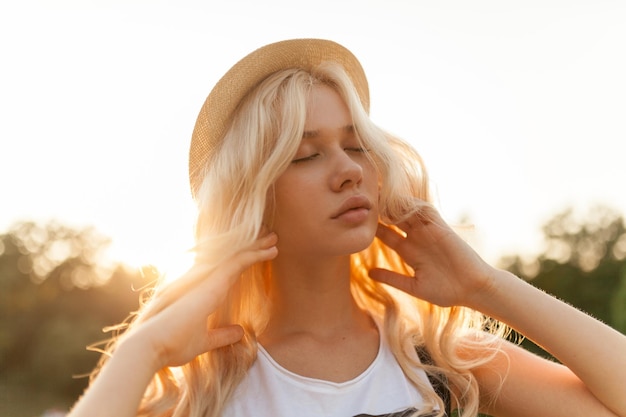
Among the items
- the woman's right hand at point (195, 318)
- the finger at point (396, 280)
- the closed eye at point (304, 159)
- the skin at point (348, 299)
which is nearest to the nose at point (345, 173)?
the skin at point (348, 299)

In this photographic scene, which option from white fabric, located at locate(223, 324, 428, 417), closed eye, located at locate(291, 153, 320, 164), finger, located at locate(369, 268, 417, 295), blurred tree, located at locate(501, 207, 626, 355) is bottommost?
blurred tree, located at locate(501, 207, 626, 355)

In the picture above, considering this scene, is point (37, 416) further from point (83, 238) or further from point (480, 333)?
point (480, 333)

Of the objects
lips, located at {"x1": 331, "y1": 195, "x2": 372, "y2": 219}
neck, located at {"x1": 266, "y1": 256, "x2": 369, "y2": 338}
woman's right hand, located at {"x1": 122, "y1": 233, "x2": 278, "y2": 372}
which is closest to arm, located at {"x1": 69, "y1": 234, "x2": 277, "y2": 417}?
woman's right hand, located at {"x1": 122, "y1": 233, "x2": 278, "y2": 372}

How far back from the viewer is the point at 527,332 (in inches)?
125

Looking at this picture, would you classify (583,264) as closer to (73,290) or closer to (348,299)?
(73,290)

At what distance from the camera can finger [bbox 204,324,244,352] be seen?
126 inches

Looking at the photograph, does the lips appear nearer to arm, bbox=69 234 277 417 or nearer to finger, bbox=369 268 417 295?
arm, bbox=69 234 277 417

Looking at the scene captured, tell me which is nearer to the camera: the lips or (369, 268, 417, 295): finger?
the lips

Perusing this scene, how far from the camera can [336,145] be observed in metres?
3.25

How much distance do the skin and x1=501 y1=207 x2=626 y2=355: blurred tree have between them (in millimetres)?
23786

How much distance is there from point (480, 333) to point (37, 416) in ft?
74.2

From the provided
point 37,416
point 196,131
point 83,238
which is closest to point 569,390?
point 196,131

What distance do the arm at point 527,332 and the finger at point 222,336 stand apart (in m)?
0.76

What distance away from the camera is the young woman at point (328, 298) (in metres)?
3.14
